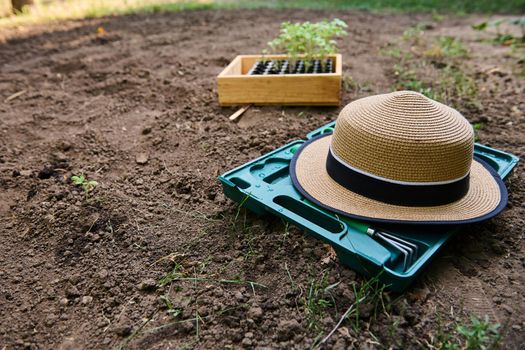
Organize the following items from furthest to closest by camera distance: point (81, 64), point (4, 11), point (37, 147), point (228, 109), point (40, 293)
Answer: point (4, 11)
point (81, 64)
point (228, 109)
point (37, 147)
point (40, 293)

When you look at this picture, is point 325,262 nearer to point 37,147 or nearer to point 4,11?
point 37,147

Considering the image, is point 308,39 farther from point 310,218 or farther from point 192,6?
point 192,6

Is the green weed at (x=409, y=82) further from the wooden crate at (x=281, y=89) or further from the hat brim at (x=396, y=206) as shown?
the hat brim at (x=396, y=206)

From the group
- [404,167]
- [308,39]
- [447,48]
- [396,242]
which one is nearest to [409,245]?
[396,242]

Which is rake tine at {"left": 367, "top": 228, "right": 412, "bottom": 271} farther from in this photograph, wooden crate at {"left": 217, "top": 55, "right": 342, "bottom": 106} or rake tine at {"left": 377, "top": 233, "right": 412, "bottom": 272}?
wooden crate at {"left": 217, "top": 55, "right": 342, "bottom": 106}

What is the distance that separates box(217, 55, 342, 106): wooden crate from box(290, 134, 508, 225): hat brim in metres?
1.11

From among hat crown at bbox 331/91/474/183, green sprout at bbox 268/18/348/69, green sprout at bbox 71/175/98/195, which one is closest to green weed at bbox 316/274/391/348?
hat crown at bbox 331/91/474/183

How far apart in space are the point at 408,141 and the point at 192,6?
20.7 feet

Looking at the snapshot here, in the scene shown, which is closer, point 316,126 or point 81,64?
point 316,126

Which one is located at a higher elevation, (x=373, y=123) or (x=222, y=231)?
(x=373, y=123)

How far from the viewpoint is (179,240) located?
191 centimetres

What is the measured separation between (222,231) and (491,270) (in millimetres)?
1151

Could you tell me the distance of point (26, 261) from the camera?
6.04 feet

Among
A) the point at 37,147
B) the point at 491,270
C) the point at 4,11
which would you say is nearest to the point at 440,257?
the point at 491,270
